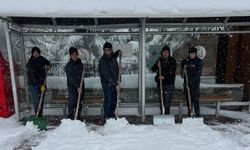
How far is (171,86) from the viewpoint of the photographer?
787 centimetres

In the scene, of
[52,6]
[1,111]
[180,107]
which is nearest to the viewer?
[52,6]

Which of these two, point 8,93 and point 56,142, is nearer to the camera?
point 56,142

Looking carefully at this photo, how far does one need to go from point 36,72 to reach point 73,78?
88cm

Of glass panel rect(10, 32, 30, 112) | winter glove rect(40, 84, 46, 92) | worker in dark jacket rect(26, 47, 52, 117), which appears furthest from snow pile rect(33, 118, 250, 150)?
glass panel rect(10, 32, 30, 112)

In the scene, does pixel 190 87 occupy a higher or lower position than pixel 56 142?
higher

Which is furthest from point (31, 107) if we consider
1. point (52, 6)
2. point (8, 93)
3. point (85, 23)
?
point (52, 6)

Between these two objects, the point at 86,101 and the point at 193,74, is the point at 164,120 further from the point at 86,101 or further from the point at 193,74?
the point at 86,101

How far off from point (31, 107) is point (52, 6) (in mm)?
3146

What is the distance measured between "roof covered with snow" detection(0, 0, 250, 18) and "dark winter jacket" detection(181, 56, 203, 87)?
4.90 ft

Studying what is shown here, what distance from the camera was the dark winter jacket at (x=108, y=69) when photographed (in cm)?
754

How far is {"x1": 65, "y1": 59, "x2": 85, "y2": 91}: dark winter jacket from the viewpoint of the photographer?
7488mm

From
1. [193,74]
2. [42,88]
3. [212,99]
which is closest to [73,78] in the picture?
[42,88]

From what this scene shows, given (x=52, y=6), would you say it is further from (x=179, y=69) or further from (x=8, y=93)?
(x=179, y=69)

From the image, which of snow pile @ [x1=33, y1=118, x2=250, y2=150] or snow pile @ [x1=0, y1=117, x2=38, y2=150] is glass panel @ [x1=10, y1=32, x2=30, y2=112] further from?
snow pile @ [x1=33, y1=118, x2=250, y2=150]
